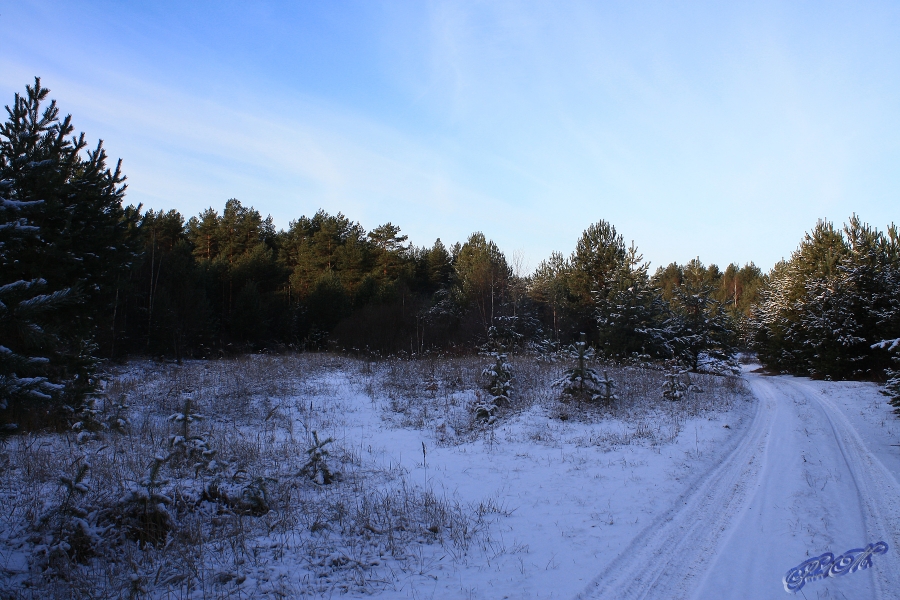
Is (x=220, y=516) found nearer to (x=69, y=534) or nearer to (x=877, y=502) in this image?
(x=69, y=534)

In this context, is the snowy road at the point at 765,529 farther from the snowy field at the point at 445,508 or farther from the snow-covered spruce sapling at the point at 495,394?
Answer: the snow-covered spruce sapling at the point at 495,394

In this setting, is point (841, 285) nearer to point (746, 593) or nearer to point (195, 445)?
point (746, 593)

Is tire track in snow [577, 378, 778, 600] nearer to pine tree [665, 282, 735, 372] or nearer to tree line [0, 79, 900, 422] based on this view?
tree line [0, 79, 900, 422]

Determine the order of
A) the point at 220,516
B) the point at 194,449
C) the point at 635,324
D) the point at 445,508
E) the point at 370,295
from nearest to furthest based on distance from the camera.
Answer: the point at 220,516
the point at 445,508
the point at 194,449
the point at 635,324
the point at 370,295

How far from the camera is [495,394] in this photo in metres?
13.3

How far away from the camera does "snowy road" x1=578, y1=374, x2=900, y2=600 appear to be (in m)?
4.14

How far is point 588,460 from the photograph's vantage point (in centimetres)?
834

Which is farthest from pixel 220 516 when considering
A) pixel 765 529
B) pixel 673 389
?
pixel 673 389

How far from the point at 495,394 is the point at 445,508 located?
718cm

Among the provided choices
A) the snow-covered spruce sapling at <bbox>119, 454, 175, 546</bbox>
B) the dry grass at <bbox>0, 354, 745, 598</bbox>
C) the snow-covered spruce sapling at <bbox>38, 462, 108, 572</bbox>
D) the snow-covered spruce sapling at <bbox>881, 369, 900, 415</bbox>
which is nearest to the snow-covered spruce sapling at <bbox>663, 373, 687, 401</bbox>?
the dry grass at <bbox>0, 354, 745, 598</bbox>

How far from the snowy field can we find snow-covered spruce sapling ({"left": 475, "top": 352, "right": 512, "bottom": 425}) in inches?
16.0

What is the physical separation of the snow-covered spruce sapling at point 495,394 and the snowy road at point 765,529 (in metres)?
5.09

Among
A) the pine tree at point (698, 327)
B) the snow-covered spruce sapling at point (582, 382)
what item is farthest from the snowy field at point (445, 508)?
the pine tree at point (698, 327)

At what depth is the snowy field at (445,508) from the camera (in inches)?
169
